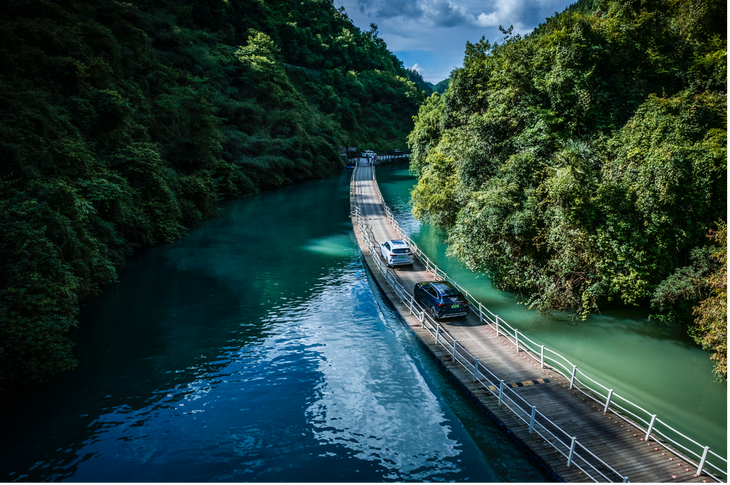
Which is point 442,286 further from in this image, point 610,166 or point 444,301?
point 610,166

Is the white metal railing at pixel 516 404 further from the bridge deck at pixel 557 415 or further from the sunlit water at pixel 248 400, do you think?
→ the sunlit water at pixel 248 400

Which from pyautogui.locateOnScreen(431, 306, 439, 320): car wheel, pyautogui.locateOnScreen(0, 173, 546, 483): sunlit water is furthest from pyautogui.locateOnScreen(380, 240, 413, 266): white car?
pyautogui.locateOnScreen(431, 306, 439, 320): car wheel

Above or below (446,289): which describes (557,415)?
below

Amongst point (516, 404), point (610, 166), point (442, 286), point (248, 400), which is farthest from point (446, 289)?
point (248, 400)

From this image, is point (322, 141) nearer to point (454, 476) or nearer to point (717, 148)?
point (717, 148)

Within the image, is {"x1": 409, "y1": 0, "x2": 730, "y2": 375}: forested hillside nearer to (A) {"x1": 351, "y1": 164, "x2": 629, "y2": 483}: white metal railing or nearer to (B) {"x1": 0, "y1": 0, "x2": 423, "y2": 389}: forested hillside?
(A) {"x1": 351, "y1": 164, "x2": 629, "y2": 483}: white metal railing

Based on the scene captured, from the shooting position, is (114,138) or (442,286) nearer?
(442,286)
